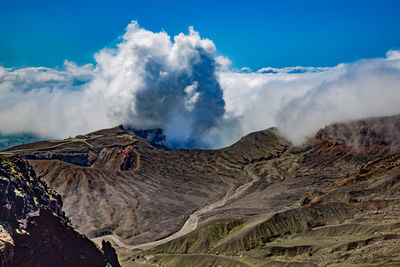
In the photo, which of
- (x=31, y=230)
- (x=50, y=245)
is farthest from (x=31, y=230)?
(x=50, y=245)

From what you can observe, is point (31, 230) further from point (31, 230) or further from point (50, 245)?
point (50, 245)

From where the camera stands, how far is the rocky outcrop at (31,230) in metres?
66.1

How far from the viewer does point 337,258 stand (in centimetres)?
11806

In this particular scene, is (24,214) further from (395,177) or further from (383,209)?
(395,177)

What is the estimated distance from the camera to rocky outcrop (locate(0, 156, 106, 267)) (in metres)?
66.1

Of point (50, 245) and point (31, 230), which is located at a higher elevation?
point (31, 230)

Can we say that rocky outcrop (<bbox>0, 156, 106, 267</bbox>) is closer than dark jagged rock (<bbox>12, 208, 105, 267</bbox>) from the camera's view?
Yes

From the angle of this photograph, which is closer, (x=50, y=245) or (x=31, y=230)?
(x=31, y=230)

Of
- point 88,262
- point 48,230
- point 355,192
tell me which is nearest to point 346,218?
point 355,192

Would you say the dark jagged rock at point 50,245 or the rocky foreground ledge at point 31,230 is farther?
the dark jagged rock at point 50,245

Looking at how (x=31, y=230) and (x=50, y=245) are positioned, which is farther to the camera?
(x=50, y=245)

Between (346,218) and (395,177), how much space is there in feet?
146

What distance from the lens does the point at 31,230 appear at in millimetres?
73000

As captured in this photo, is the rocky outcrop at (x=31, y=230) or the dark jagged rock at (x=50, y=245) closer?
the rocky outcrop at (x=31, y=230)
